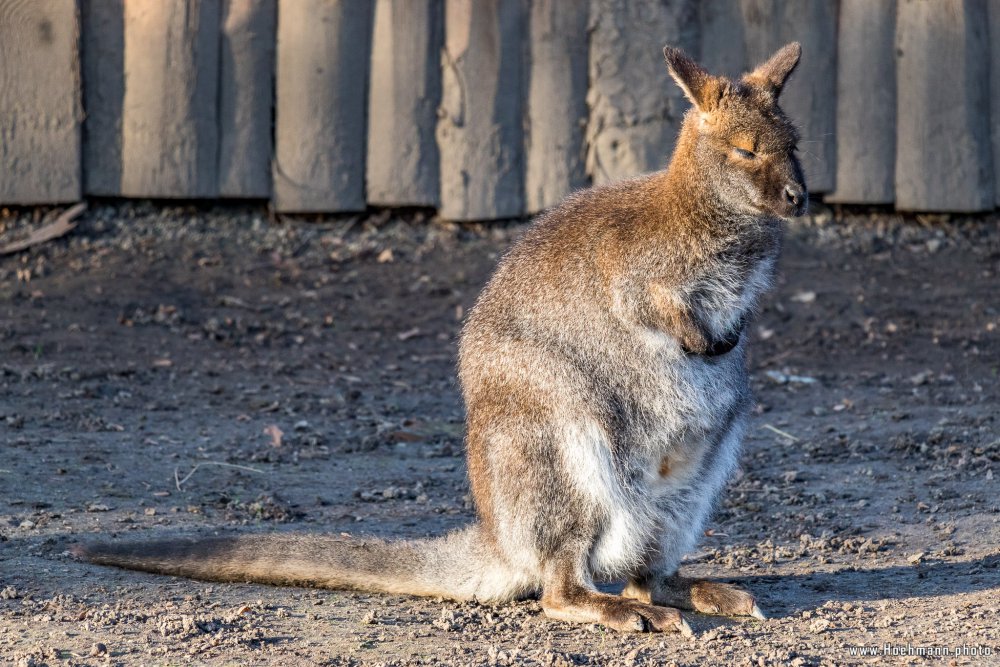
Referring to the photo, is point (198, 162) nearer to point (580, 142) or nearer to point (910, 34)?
point (580, 142)

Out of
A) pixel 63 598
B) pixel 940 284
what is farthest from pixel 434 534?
pixel 940 284

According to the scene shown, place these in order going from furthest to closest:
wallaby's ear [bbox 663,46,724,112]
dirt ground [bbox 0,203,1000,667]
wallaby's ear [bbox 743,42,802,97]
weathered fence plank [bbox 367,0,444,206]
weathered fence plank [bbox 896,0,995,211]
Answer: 1. weathered fence plank [bbox 896,0,995,211]
2. weathered fence plank [bbox 367,0,444,206]
3. wallaby's ear [bbox 743,42,802,97]
4. wallaby's ear [bbox 663,46,724,112]
5. dirt ground [bbox 0,203,1000,667]

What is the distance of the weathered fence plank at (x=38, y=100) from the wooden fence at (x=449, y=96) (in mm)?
12

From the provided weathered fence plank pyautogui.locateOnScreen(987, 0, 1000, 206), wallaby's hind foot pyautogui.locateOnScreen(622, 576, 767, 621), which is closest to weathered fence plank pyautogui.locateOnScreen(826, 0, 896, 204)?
weathered fence plank pyautogui.locateOnScreen(987, 0, 1000, 206)

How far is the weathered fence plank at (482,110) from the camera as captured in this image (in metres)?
8.56

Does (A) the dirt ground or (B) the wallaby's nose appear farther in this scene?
(B) the wallaby's nose

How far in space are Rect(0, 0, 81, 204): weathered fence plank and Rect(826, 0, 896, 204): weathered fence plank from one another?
4.62 meters

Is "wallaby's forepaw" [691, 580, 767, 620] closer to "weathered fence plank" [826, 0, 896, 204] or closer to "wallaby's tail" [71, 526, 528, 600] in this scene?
"wallaby's tail" [71, 526, 528, 600]

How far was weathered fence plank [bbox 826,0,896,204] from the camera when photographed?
8742mm

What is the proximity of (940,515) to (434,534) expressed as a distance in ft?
6.37

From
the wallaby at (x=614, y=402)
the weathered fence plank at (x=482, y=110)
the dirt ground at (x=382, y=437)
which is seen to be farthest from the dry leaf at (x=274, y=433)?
the weathered fence plank at (x=482, y=110)

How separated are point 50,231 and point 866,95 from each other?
16.5ft

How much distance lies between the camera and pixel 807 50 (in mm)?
8727

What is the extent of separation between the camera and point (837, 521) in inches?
217
